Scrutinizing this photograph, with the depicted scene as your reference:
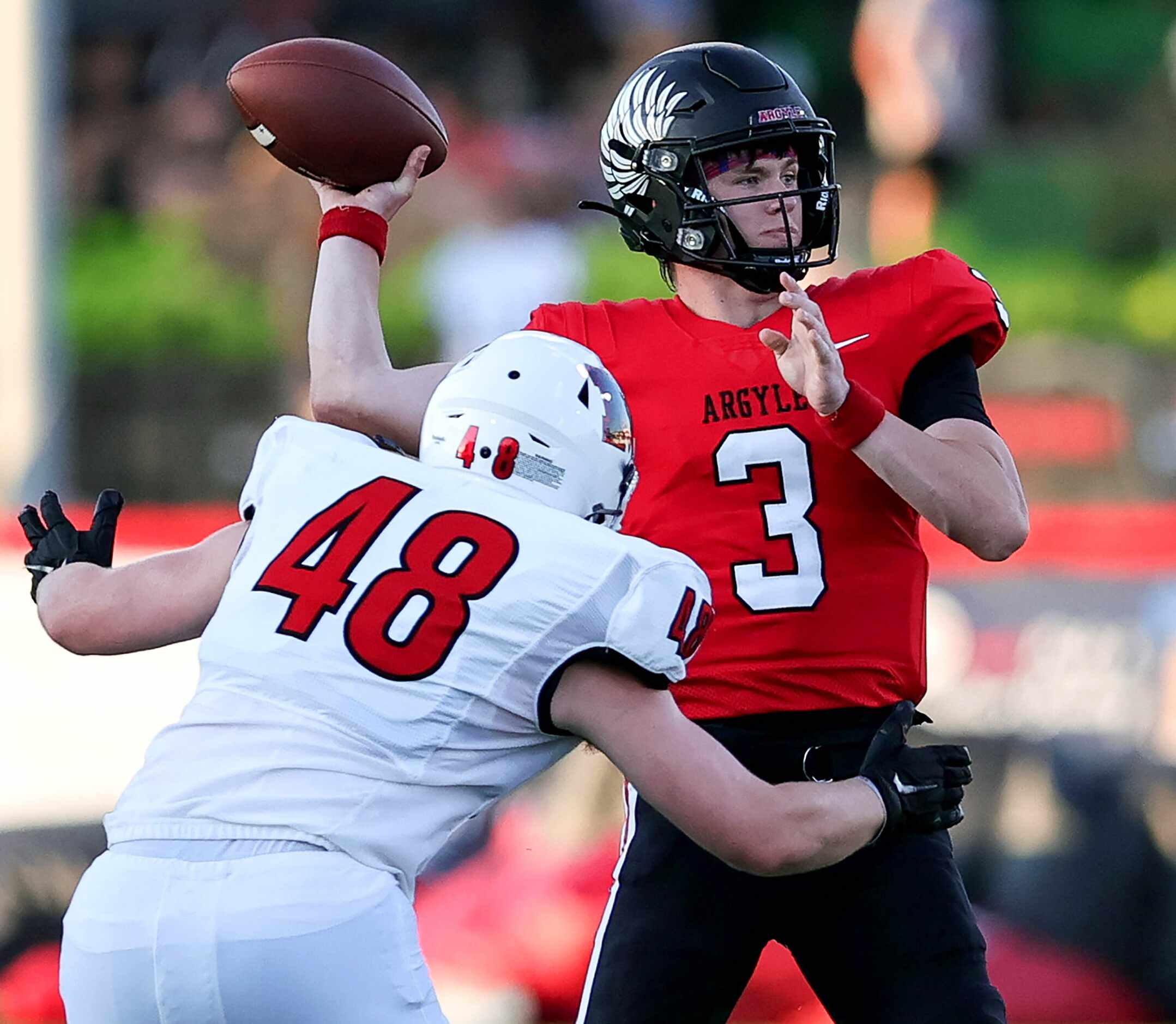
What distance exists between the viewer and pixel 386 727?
7.68ft

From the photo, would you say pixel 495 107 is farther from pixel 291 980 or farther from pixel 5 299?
pixel 291 980

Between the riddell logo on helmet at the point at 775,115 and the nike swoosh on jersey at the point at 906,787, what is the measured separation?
43.5 inches

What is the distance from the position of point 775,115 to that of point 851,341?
1.29 feet

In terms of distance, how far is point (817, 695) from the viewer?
3025 mm

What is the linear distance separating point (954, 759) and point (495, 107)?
443 inches

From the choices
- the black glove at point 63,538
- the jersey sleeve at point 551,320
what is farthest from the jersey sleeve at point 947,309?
the black glove at point 63,538

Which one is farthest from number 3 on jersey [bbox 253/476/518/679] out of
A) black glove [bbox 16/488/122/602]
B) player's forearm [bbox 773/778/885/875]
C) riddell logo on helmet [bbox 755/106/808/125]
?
riddell logo on helmet [bbox 755/106/808/125]

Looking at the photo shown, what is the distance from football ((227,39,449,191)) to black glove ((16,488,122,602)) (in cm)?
72

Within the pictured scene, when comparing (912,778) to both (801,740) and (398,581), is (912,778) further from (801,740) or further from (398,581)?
(398,581)

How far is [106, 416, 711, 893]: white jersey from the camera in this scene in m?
2.34

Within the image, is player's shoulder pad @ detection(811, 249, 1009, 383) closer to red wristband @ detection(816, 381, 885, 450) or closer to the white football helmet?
red wristband @ detection(816, 381, 885, 450)

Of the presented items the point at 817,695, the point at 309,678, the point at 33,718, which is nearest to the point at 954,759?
the point at 817,695

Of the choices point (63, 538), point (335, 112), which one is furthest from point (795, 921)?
point (335, 112)

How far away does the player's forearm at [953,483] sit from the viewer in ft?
9.37
